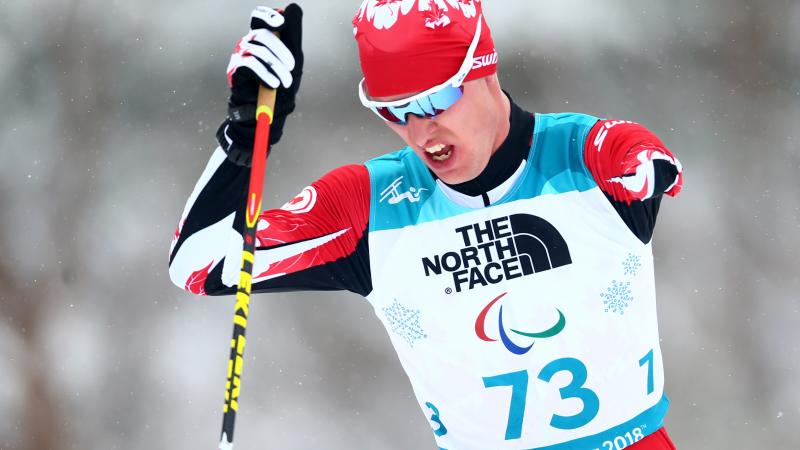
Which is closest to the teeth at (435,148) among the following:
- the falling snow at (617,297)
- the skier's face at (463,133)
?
the skier's face at (463,133)

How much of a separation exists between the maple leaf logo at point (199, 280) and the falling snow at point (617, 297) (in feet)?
2.46

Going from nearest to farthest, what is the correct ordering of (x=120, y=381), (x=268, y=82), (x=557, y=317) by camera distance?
(x=268, y=82), (x=557, y=317), (x=120, y=381)

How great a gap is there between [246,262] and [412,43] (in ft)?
1.58

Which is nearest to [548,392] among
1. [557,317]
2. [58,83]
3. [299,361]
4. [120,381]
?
[557,317]

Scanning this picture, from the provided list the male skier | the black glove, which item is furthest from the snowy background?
the black glove

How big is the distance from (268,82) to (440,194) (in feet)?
1.56

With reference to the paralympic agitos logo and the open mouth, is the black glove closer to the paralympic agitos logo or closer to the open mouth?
the open mouth

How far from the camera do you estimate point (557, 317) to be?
1.99 m

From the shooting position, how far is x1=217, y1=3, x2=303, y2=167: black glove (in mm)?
1739

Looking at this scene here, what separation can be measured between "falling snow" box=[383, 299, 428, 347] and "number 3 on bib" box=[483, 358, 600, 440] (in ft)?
0.52

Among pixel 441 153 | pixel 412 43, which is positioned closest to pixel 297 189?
pixel 441 153

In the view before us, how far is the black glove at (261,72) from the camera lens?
1739 millimetres

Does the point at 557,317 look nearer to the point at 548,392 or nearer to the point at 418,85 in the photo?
the point at 548,392

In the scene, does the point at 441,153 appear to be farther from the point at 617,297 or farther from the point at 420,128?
the point at 617,297
